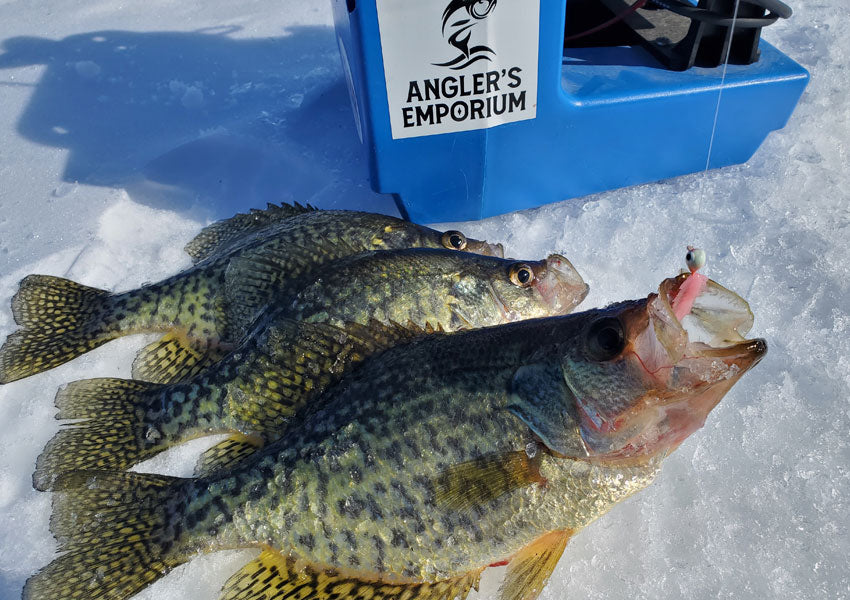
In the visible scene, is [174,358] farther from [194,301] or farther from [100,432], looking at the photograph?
[100,432]

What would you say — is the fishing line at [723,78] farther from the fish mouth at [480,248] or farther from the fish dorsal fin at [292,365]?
the fish dorsal fin at [292,365]

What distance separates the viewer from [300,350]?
186 cm

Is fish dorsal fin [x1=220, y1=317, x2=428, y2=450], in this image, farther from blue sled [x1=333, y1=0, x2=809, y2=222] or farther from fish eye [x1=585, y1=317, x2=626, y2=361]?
blue sled [x1=333, y1=0, x2=809, y2=222]

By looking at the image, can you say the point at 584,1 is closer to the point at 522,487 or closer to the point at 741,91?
the point at 741,91

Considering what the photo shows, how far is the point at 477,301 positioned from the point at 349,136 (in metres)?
2.00

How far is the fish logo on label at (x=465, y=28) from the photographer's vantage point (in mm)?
2555

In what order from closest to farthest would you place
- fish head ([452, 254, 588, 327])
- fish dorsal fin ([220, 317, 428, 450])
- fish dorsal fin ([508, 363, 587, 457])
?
fish dorsal fin ([508, 363, 587, 457]), fish dorsal fin ([220, 317, 428, 450]), fish head ([452, 254, 588, 327])

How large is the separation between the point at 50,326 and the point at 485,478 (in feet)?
5.90

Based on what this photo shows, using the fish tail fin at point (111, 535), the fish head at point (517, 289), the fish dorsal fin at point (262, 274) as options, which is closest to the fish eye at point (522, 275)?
the fish head at point (517, 289)

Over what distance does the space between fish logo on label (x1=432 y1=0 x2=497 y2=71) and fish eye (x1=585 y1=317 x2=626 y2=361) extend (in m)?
1.62

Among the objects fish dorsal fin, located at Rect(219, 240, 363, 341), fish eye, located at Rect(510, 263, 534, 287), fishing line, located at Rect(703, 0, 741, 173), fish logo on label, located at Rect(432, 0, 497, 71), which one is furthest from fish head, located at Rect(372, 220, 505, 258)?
fishing line, located at Rect(703, 0, 741, 173)

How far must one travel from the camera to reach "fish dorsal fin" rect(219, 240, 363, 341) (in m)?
2.27

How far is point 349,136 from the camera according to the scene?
3.92 meters

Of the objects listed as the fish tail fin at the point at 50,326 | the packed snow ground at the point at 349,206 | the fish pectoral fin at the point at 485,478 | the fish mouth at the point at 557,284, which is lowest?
the packed snow ground at the point at 349,206
